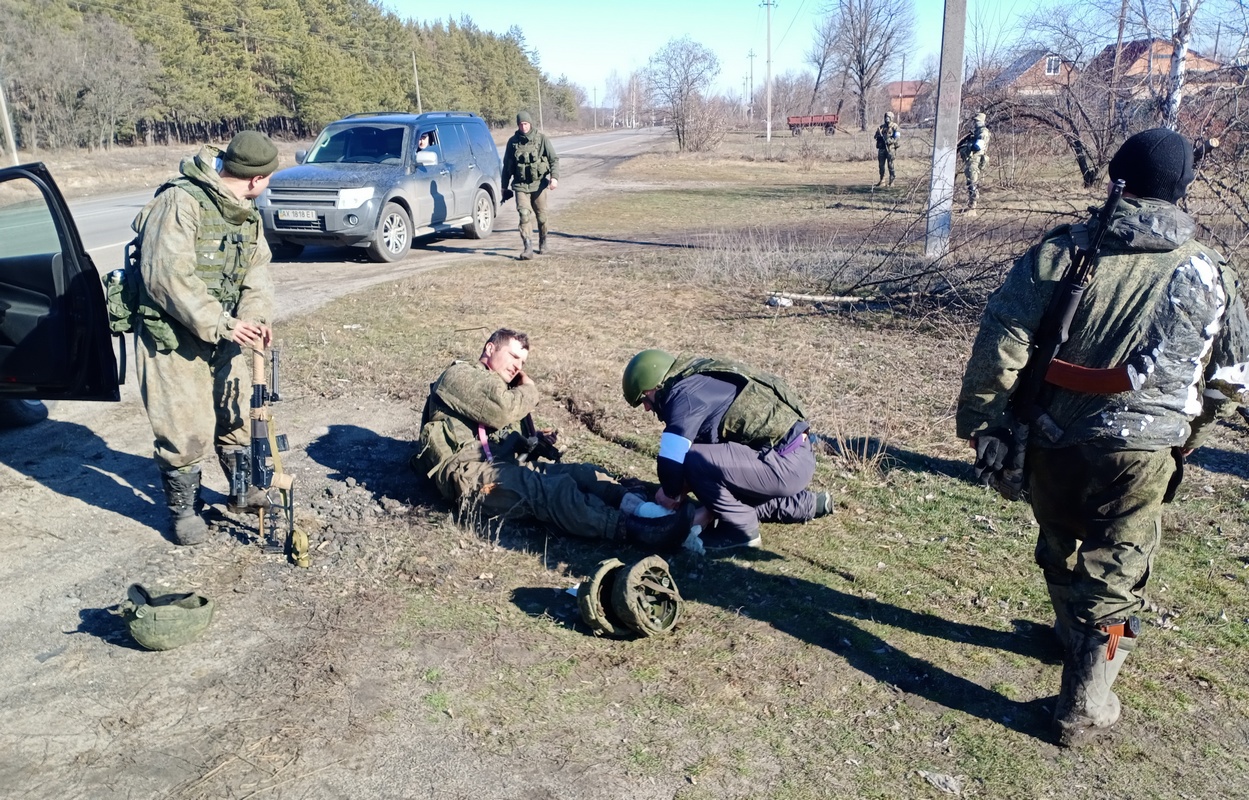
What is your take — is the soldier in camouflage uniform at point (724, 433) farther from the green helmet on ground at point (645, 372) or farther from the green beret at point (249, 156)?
the green beret at point (249, 156)

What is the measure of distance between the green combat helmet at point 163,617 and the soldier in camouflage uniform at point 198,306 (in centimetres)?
85

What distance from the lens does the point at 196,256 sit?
4.15 metres

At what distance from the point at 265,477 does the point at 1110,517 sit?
3590 mm

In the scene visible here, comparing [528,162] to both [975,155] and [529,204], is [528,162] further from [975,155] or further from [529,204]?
[975,155]

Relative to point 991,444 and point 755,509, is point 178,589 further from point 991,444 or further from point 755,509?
point 991,444

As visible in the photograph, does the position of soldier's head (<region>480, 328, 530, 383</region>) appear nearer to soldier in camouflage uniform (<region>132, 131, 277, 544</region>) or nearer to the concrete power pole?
soldier in camouflage uniform (<region>132, 131, 277, 544</region>)

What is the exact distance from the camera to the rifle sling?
2.81m

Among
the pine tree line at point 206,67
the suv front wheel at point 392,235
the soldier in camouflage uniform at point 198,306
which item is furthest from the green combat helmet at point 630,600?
the pine tree line at point 206,67

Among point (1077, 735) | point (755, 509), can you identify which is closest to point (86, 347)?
point (755, 509)

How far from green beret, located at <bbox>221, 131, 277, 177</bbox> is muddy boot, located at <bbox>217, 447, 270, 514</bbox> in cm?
138

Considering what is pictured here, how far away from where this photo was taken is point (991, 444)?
3.01 m

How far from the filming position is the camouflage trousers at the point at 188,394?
4.17 m

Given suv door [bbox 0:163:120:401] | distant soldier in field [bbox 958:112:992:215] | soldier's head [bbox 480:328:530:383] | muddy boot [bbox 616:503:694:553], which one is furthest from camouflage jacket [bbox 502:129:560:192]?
muddy boot [bbox 616:503:694:553]

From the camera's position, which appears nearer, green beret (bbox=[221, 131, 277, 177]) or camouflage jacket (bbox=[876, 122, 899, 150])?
green beret (bbox=[221, 131, 277, 177])
